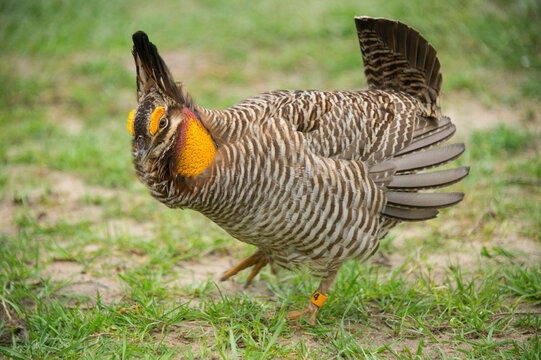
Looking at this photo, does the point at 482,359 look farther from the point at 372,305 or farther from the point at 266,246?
the point at 266,246

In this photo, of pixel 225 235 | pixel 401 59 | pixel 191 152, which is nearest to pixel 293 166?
pixel 191 152

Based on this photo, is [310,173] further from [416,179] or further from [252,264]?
[252,264]

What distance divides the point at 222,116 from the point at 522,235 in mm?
2396

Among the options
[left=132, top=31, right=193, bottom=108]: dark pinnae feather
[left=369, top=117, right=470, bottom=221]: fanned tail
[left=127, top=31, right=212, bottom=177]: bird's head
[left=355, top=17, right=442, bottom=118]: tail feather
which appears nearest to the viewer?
[left=127, top=31, right=212, bottom=177]: bird's head

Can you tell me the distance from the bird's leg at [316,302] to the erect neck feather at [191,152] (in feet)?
3.19

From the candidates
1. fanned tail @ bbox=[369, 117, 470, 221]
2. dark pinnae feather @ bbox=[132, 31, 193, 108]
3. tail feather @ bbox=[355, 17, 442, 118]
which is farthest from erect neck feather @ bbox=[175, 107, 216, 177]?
tail feather @ bbox=[355, 17, 442, 118]

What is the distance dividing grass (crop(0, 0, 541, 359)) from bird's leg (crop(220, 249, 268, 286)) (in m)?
0.09

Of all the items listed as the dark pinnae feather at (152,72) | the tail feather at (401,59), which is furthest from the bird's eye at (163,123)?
the tail feather at (401,59)

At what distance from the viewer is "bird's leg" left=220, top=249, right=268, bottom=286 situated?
12.2ft

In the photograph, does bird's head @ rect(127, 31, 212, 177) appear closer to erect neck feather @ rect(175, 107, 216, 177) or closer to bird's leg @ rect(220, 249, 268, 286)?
erect neck feather @ rect(175, 107, 216, 177)

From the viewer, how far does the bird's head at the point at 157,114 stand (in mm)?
2834

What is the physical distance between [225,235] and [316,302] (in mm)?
1329

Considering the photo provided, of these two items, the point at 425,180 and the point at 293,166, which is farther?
the point at 425,180

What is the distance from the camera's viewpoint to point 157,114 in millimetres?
2826
